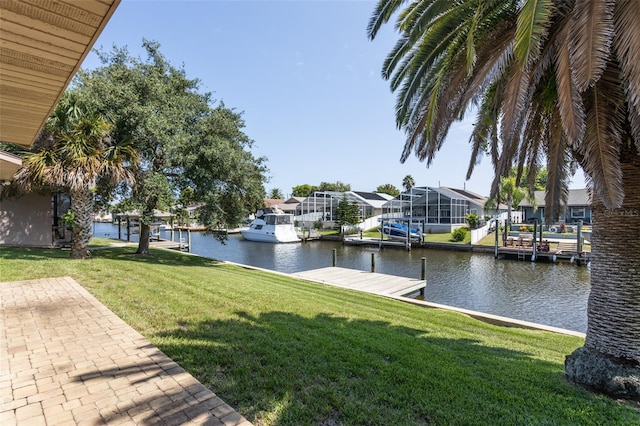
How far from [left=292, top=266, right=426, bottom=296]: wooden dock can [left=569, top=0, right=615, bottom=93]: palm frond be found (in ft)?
30.0

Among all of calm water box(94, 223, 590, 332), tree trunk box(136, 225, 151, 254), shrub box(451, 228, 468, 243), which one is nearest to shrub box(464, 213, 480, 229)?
shrub box(451, 228, 468, 243)

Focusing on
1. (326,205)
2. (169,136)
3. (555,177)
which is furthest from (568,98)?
(326,205)

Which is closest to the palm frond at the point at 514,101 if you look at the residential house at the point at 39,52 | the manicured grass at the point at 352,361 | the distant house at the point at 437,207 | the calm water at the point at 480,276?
the manicured grass at the point at 352,361

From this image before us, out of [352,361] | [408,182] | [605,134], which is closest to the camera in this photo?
[605,134]

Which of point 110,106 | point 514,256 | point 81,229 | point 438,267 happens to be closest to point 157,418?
point 81,229

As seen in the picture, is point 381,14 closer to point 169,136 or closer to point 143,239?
point 169,136

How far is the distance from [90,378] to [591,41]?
19.1ft

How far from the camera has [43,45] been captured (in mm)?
2703

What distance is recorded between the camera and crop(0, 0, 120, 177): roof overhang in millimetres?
2271

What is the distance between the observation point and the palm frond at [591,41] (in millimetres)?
2895

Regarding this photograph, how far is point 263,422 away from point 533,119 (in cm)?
515

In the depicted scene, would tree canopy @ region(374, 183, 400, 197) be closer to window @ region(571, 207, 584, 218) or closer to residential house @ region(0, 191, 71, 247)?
window @ region(571, 207, 584, 218)

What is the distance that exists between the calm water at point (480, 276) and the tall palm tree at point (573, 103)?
7494mm

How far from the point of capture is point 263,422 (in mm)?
2684
